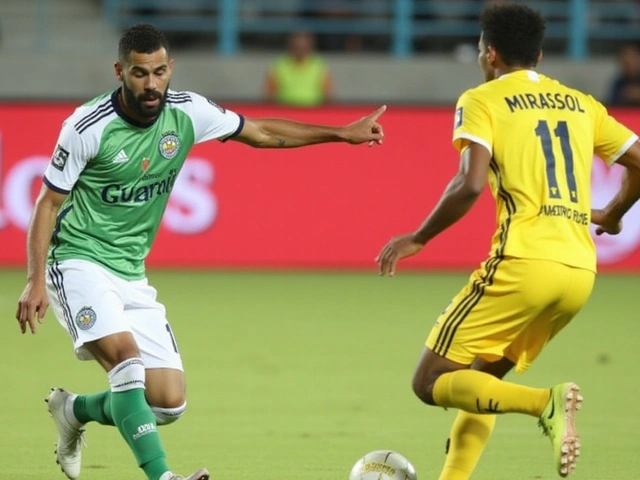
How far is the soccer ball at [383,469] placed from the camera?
572cm

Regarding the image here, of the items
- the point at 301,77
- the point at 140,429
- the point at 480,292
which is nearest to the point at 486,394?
the point at 480,292

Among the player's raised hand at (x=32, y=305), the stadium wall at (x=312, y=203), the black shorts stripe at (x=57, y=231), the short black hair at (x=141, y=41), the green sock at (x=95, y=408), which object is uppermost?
the short black hair at (x=141, y=41)

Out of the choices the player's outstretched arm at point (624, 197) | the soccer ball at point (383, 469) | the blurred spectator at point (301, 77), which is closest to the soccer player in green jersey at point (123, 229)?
the soccer ball at point (383, 469)

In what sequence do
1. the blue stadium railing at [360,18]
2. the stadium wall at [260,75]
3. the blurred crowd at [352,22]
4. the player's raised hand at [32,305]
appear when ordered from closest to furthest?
the player's raised hand at [32,305] < the stadium wall at [260,75] < the blue stadium railing at [360,18] < the blurred crowd at [352,22]

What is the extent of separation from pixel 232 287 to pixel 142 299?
767 centimetres

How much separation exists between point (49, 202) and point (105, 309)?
482 millimetres

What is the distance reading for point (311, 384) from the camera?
8742mm

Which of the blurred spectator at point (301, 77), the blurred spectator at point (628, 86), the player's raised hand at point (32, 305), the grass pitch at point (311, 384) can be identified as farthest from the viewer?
the blurred spectator at point (301, 77)

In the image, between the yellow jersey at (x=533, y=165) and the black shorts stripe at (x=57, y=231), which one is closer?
the yellow jersey at (x=533, y=165)

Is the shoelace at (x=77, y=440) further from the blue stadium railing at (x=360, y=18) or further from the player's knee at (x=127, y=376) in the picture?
the blue stadium railing at (x=360, y=18)

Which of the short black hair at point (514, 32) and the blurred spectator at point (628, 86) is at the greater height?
the short black hair at point (514, 32)

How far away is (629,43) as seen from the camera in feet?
65.5

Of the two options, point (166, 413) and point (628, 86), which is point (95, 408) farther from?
point (628, 86)

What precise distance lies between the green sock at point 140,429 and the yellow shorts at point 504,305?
1.12m
